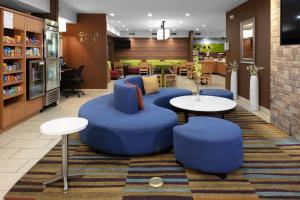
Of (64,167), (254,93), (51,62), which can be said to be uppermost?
(51,62)

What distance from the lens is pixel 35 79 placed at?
6555mm

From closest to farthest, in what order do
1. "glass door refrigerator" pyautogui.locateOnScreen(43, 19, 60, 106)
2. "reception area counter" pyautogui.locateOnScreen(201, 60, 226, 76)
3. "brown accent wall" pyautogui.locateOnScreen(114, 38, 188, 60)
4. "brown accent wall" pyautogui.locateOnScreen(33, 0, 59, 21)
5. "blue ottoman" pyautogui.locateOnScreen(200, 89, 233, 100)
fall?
"blue ottoman" pyautogui.locateOnScreen(200, 89, 233, 100)
"glass door refrigerator" pyautogui.locateOnScreen(43, 19, 60, 106)
"brown accent wall" pyautogui.locateOnScreen(33, 0, 59, 21)
"reception area counter" pyautogui.locateOnScreen(201, 60, 226, 76)
"brown accent wall" pyautogui.locateOnScreen(114, 38, 188, 60)

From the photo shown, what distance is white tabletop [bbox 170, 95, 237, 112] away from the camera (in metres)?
4.59

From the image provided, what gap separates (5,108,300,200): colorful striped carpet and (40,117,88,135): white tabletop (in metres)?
0.65

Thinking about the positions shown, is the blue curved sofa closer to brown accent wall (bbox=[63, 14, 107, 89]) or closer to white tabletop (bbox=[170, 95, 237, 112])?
white tabletop (bbox=[170, 95, 237, 112])

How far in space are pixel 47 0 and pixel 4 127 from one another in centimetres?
380

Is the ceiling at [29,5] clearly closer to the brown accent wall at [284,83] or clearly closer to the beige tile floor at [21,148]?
the beige tile floor at [21,148]

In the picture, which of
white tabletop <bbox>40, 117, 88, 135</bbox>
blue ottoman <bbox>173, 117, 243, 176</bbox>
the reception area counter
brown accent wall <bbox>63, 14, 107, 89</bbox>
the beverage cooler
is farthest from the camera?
the reception area counter

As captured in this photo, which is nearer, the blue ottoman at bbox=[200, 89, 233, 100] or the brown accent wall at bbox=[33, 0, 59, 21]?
the blue ottoman at bbox=[200, 89, 233, 100]

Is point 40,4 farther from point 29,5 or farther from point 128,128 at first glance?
point 128,128

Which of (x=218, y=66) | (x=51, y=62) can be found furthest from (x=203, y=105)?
(x=218, y=66)

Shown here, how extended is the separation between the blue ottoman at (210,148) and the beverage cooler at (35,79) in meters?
4.21

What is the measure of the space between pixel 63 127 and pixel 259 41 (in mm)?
5988

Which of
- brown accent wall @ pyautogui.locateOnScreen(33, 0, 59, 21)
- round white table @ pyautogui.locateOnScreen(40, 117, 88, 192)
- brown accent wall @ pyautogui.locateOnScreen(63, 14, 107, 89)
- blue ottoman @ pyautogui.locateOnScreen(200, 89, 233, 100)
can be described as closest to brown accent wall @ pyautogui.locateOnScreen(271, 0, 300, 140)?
blue ottoman @ pyautogui.locateOnScreen(200, 89, 233, 100)
